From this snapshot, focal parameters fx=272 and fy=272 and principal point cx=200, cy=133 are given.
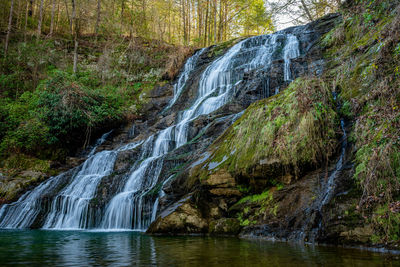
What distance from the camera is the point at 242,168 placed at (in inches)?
222

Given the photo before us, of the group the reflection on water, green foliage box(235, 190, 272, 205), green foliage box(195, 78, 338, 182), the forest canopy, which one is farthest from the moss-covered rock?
the forest canopy

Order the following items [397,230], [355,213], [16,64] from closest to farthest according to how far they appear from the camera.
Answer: [397,230], [355,213], [16,64]

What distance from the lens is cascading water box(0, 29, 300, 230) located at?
318 inches

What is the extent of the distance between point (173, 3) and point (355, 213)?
Result: 91.5ft

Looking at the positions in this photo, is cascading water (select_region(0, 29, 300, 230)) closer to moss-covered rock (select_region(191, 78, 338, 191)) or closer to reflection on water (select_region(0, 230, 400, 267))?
moss-covered rock (select_region(191, 78, 338, 191))

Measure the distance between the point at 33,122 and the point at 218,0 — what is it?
19.7 m

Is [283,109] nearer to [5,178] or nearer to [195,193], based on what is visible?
[195,193]

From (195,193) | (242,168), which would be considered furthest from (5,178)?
(242,168)

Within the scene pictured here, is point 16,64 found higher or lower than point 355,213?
higher

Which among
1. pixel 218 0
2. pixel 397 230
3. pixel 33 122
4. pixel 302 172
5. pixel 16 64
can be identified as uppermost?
pixel 218 0

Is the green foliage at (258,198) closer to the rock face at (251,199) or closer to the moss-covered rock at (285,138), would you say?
the rock face at (251,199)

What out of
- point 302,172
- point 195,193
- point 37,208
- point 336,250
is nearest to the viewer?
point 336,250

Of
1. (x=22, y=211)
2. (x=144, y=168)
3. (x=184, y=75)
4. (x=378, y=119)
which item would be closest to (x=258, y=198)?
(x=378, y=119)

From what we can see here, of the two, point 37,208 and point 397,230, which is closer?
point 397,230
